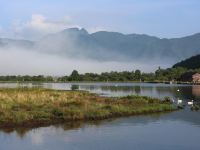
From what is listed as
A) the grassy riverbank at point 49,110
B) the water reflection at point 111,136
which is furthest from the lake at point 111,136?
the grassy riverbank at point 49,110

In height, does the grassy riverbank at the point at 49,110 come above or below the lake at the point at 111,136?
above

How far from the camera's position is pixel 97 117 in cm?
3303

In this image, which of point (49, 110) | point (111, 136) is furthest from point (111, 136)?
point (49, 110)

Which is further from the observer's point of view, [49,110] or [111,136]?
[49,110]

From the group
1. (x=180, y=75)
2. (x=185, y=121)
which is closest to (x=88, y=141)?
(x=185, y=121)

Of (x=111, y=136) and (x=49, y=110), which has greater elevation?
(x=49, y=110)

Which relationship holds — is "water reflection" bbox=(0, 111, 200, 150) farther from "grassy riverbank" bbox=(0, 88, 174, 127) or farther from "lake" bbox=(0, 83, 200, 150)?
"grassy riverbank" bbox=(0, 88, 174, 127)

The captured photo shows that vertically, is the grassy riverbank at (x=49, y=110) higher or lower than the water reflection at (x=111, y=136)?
higher

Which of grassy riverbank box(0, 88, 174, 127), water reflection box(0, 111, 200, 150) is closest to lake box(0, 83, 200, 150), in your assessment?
water reflection box(0, 111, 200, 150)

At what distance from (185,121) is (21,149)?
15119mm

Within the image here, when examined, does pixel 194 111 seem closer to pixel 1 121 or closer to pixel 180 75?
pixel 1 121

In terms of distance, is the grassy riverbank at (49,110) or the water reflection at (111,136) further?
the grassy riverbank at (49,110)

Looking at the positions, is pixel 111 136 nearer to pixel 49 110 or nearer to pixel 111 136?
pixel 111 136

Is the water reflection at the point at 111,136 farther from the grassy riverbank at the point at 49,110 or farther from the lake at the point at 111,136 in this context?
the grassy riverbank at the point at 49,110
